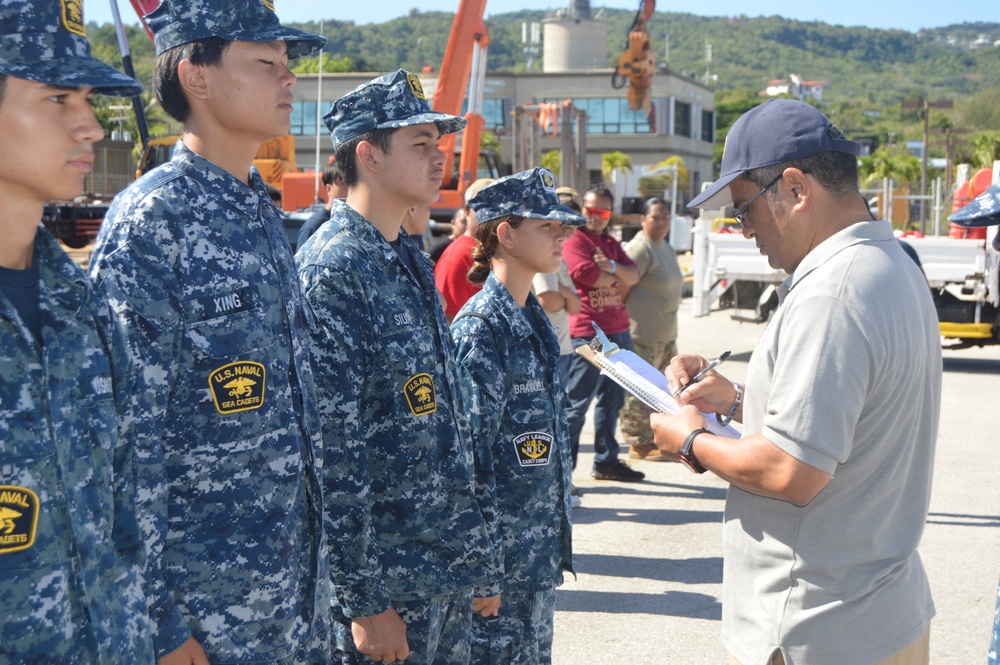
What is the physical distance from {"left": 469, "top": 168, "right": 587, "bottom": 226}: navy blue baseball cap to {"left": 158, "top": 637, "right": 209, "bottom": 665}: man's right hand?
2161 mm

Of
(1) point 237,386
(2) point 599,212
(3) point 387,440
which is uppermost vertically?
(2) point 599,212

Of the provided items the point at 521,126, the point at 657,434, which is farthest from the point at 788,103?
the point at 521,126

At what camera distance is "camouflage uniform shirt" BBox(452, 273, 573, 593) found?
11.3ft

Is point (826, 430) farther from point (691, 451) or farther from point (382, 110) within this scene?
point (382, 110)

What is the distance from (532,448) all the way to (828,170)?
1509mm

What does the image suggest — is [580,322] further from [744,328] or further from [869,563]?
[744,328]

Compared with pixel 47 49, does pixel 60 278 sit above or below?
below

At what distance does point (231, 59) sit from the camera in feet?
8.02

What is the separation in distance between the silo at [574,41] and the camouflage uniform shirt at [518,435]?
98402 mm

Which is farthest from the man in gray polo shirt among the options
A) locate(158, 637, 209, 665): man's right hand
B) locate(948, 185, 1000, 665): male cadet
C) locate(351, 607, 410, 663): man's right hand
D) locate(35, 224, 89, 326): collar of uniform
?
locate(35, 224, 89, 326): collar of uniform

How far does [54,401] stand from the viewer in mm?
1791

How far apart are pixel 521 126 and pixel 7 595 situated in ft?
58.2

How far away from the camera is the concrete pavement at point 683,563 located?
4.89 m

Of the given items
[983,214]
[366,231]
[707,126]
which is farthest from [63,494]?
[707,126]
